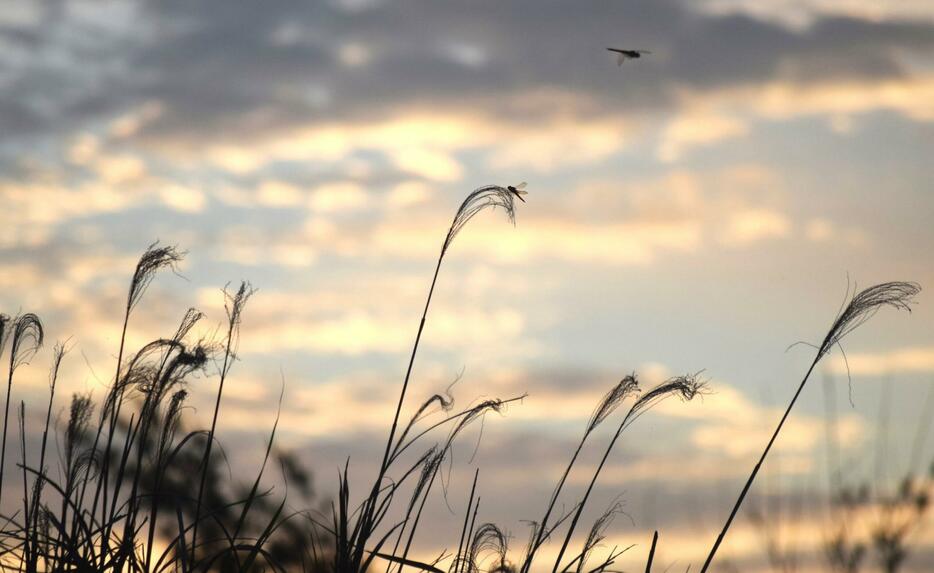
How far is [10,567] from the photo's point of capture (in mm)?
3979

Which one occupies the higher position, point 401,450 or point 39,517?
point 401,450

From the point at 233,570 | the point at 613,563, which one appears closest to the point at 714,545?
the point at 613,563

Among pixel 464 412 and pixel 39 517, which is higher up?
pixel 464 412

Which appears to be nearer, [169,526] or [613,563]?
[613,563]

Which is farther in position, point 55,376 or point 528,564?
point 55,376

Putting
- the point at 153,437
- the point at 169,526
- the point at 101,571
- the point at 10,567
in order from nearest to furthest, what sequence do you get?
the point at 101,571, the point at 10,567, the point at 153,437, the point at 169,526

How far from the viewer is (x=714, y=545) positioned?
3479 mm

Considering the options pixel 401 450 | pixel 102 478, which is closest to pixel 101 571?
pixel 102 478

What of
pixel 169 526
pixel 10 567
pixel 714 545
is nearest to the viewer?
pixel 714 545

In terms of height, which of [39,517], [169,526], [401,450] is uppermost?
[401,450]

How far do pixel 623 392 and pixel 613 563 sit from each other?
611mm

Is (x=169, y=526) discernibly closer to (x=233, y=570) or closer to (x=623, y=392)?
(x=233, y=570)

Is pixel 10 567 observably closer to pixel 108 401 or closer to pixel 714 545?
pixel 108 401

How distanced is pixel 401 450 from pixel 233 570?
2.30 ft
